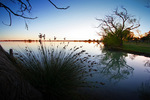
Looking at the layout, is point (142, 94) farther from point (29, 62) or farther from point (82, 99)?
point (29, 62)

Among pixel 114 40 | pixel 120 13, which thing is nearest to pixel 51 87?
pixel 114 40

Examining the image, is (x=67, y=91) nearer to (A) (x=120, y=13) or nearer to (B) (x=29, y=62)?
(B) (x=29, y=62)

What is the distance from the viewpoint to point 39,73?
155cm

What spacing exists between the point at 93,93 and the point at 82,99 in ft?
1.64

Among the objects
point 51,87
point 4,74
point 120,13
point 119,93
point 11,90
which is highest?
point 120,13

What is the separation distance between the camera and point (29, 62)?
175cm

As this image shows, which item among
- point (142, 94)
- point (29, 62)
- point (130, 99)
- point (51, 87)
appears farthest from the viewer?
point (142, 94)

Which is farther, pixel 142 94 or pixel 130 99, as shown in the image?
pixel 142 94

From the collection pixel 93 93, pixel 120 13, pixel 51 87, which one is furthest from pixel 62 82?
pixel 120 13

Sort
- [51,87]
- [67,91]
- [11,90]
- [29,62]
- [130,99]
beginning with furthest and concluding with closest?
[130,99]
[29,62]
[67,91]
[51,87]
[11,90]

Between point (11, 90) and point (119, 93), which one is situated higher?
point (11, 90)

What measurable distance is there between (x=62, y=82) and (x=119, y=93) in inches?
77.5

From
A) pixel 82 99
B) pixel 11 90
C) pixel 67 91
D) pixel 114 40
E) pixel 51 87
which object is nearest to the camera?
pixel 11 90

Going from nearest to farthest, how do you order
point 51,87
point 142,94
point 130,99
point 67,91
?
point 51,87, point 67,91, point 130,99, point 142,94
